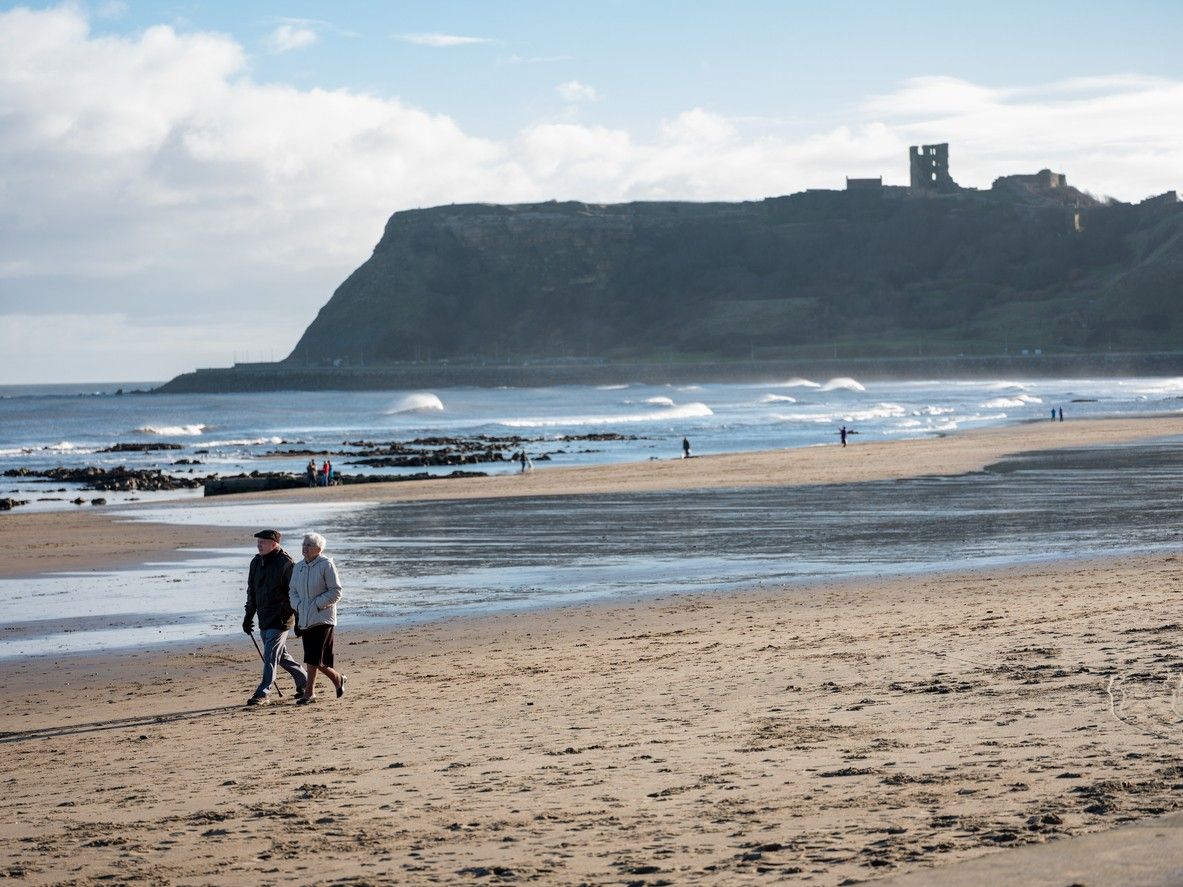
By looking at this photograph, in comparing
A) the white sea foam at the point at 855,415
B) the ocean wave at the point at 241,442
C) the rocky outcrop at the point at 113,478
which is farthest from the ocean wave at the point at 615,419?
the rocky outcrop at the point at 113,478

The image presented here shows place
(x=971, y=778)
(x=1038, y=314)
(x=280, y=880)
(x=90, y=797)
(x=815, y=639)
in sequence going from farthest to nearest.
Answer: (x=1038, y=314), (x=815, y=639), (x=90, y=797), (x=971, y=778), (x=280, y=880)

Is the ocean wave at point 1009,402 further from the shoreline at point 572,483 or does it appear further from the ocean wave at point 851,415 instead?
the shoreline at point 572,483

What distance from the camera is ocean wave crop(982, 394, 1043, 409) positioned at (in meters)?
79.9

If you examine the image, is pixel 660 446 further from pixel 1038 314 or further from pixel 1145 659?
pixel 1038 314

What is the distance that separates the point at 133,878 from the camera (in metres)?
5.66

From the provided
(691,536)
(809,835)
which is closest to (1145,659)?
(809,835)

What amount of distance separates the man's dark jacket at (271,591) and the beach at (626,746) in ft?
2.12

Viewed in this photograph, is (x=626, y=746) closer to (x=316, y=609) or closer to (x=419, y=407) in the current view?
(x=316, y=609)

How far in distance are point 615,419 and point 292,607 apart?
228 ft

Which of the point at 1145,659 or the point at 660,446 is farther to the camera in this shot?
the point at 660,446

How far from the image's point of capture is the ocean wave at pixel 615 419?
74.4 meters

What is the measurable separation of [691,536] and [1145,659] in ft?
40.0

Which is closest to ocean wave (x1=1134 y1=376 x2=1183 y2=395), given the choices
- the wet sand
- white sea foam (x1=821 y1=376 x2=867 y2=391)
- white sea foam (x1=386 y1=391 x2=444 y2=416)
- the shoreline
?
white sea foam (x1=821 y1=376 x2=867 y2=391)

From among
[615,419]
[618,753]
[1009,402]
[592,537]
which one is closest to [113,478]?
[592,537]
